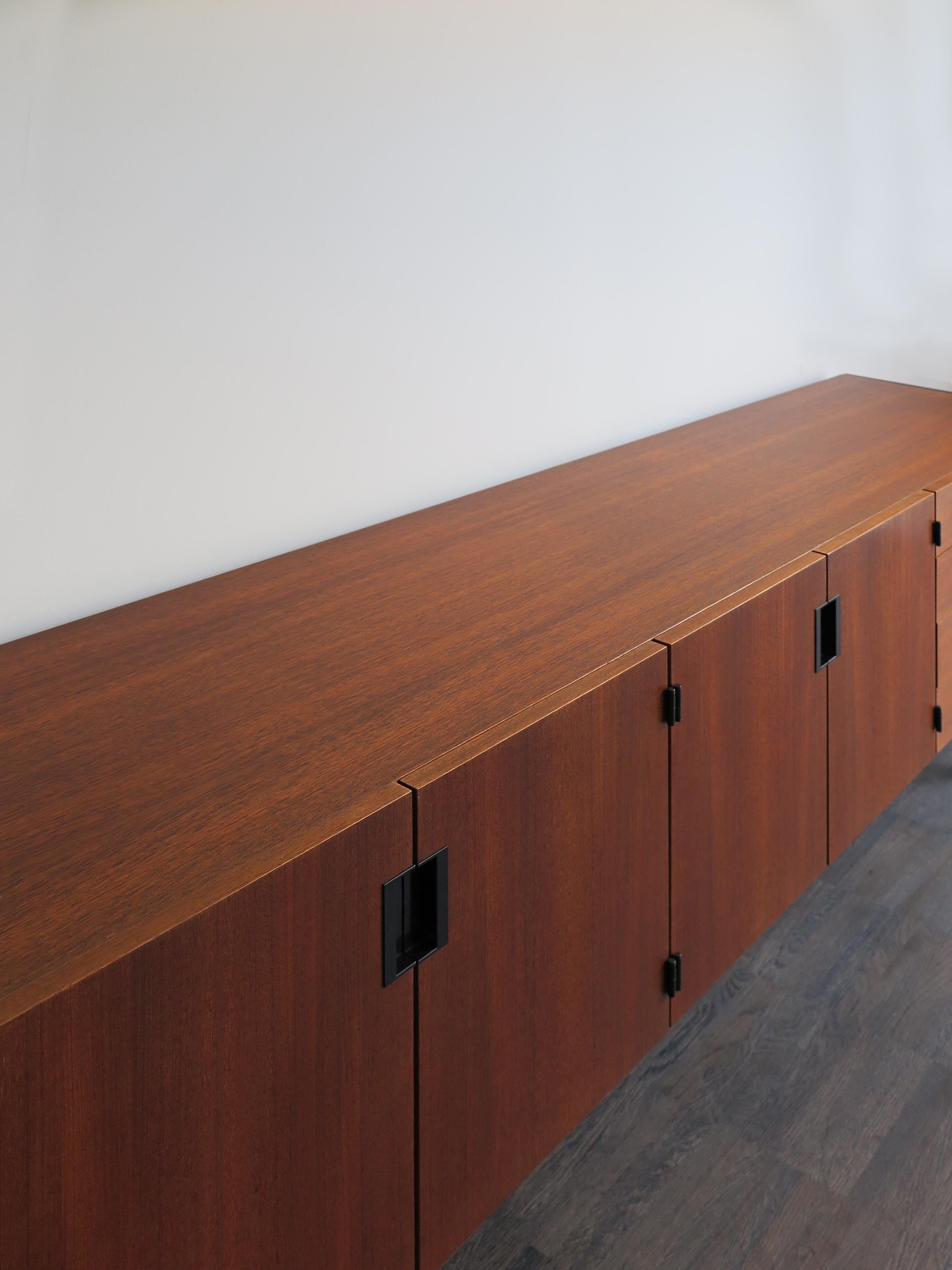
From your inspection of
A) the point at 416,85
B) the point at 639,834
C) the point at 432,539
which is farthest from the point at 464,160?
the point at 639,834

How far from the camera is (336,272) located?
1.69 m

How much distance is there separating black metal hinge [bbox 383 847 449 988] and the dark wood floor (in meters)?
0.61

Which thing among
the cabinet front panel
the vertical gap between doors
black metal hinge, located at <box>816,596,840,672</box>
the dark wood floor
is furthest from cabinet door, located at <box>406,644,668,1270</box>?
the cabinet front panel

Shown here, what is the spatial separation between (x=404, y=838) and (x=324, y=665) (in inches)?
13.1

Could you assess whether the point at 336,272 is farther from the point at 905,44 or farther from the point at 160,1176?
the point at 905,44

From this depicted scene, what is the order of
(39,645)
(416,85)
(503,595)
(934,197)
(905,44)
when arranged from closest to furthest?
(39,645) → (503,595) → (416,85) → (905,44) → (934,197)

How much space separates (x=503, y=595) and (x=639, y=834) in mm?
384

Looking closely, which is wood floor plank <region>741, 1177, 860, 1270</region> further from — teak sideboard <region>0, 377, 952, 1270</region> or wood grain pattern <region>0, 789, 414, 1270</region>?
wood grain pattern <region>0, 789, 414, 1270</region>

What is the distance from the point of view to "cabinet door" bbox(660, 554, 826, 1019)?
1.53 meters

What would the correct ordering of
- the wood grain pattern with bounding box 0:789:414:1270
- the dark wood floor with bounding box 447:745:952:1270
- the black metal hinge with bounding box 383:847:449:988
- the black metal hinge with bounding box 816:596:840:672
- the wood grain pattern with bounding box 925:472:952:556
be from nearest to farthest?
1. the wood grain pattern with bounding box 0:789:414:1270
2. the black metal hinge with bounding box 383:847:449:988
3. the dark wood floor with bounding box 447:745:952:1270
4. the black metal hinge with bounding box 816:596:840:672
5. the wood grain pattern with bounding box 925:472:952:556

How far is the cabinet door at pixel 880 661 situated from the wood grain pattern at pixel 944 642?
0.02 metres

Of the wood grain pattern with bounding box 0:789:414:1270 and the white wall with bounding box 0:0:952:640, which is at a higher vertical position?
the white wall with bounding box 0:0:952:640

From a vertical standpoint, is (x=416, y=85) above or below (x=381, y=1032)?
above

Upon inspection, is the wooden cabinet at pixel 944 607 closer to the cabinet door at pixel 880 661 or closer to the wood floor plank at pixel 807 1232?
the cabinet door at pixel 880 661
